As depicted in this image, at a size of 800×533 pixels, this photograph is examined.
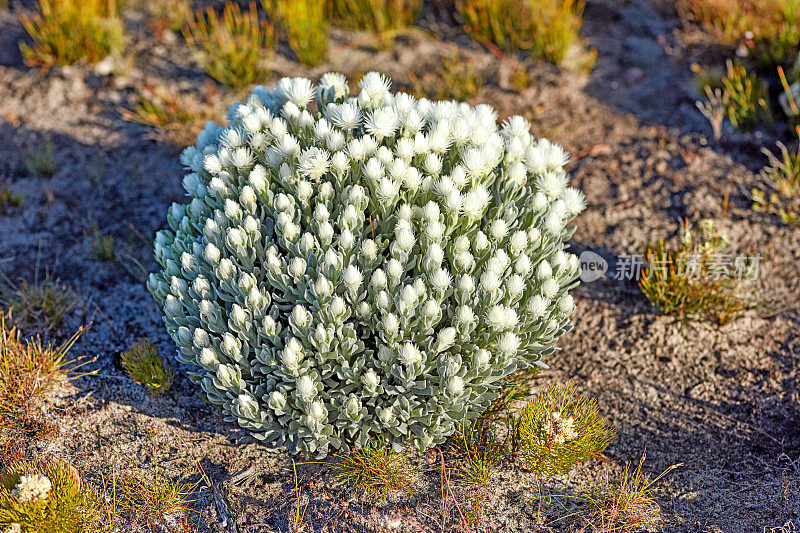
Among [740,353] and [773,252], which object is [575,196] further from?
[773,252]

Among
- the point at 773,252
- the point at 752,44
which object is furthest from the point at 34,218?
the point at 752,44

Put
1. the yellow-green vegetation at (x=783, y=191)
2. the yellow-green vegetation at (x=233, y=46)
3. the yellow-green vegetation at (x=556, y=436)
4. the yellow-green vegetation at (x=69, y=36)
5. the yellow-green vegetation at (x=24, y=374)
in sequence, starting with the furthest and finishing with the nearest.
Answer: the yellow-green vegetation at (x=69, y=36)
the yellow-green vegetation at (x=233, y=46)
the yellow-green vegetation at (x=783, y=191)
the yellow-green vegetation at (x=24, y=374)
the yellow-green vegetation at (x=556, y=436)

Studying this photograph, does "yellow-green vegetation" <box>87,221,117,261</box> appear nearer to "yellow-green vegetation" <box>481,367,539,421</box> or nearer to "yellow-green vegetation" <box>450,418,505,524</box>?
"yellow-green vegetation" <box>450,418,505,524</box>

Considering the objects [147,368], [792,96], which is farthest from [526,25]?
[147,368]

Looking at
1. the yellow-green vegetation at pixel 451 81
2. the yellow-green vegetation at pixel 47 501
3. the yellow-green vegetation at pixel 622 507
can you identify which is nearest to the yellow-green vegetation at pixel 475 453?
the yellow-green vegetation at pixel 622 507

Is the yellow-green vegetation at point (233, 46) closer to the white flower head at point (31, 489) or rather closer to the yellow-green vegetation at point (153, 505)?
the yellow-green vegetation at point (153, 505)

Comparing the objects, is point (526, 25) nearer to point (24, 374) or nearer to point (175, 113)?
point (175, 113)

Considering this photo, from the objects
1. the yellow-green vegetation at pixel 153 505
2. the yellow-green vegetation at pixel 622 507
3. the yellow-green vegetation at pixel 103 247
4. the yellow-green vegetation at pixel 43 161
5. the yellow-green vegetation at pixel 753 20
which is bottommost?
the yellow-green vegetation at pixel 153 505

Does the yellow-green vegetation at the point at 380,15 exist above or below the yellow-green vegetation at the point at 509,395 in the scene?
above
